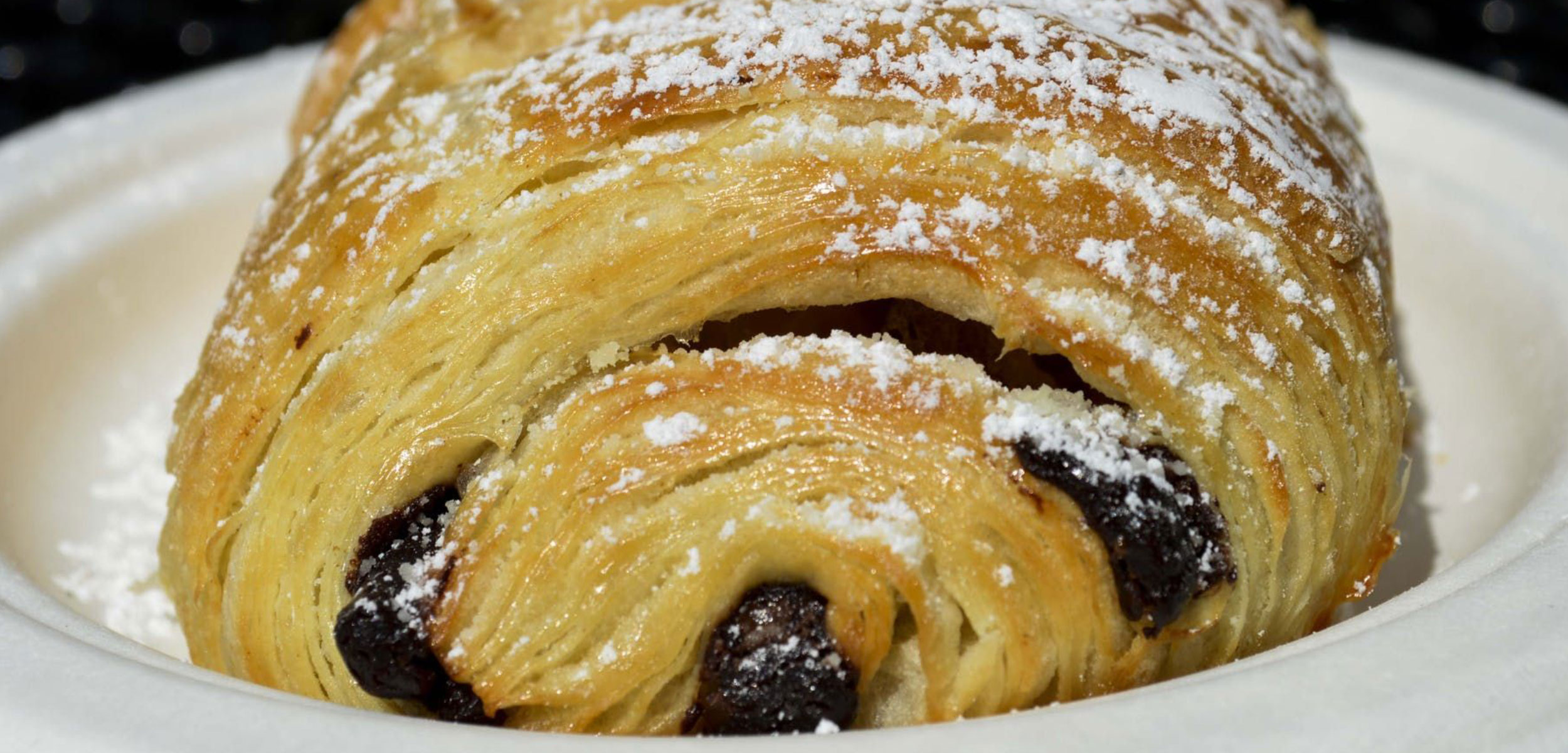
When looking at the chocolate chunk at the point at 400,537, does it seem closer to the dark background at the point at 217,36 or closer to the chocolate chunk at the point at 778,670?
the chocolate chunk at the point at 778,670

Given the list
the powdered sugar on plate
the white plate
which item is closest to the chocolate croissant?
the white plate

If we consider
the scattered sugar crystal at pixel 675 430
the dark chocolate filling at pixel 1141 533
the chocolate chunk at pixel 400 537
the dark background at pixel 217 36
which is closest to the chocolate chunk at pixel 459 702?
the chocolate chunk at pixel 400 537

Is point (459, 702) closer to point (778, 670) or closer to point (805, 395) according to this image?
point (778, 670)

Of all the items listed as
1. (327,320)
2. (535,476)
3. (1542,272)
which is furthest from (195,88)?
(1542,272)

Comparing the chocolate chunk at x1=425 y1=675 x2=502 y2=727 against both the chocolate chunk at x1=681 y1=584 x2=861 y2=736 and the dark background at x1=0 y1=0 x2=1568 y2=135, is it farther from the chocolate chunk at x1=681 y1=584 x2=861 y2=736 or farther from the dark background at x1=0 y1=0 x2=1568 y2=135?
the dark background at x1=0 y1=0 x2=1568 y2=135

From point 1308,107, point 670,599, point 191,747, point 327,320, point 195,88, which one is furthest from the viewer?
point 195,88

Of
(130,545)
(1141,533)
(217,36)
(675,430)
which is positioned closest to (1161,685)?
(1141,533)

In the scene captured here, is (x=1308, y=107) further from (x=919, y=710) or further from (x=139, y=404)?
(x=139, y=404)
